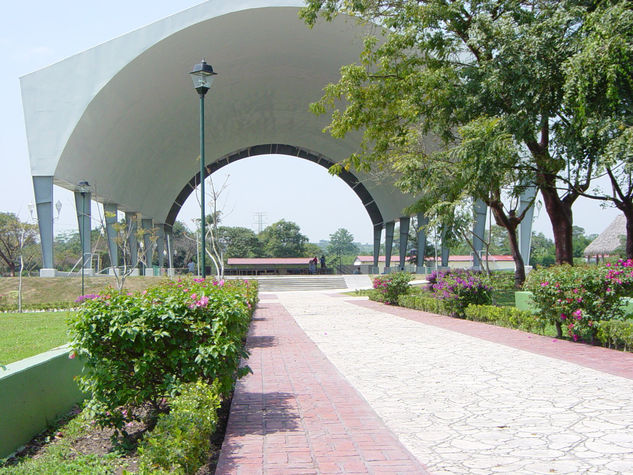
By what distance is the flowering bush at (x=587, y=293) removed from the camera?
867 cm

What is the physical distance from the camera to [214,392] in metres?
4.34

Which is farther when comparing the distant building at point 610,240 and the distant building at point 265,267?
the distant building at point 265,267

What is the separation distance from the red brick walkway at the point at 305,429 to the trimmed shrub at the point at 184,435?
288 millimetres

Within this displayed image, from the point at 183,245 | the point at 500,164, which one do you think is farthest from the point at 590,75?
the point at 183,245

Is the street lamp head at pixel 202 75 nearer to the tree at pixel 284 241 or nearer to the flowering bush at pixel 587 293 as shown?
the flowering bush at pixel 587 293

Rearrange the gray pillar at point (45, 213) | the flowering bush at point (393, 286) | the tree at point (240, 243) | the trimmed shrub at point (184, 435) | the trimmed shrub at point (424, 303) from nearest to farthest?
1. the trimmed shrub at point (184, 435)
2. the trimmed shrub at point (424, 303)
3. the flowering bush at point (393, 286)
4. the gray pillar at point (45, 213)
5. the tree at point (240, 243)

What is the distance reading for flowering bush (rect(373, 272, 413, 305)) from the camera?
19.6 m

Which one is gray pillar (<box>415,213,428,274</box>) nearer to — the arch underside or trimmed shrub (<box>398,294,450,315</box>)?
the arch underside

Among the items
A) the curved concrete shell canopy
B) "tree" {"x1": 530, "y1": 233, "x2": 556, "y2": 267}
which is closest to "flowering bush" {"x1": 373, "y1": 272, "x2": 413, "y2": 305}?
the curved concrete shell canopy

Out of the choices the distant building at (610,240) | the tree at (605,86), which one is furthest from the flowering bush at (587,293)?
the distant building at (610,240)

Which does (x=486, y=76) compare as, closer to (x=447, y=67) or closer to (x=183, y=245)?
(x=447, y=67)

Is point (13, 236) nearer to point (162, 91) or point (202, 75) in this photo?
point (162, 91)

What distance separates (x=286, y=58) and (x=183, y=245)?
50.8m

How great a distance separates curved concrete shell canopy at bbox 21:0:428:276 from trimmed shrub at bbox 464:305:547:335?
10.1 meters
